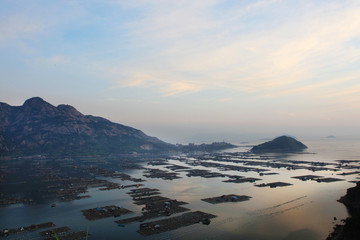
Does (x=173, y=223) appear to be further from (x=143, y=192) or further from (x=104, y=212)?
(x=143, y=192)

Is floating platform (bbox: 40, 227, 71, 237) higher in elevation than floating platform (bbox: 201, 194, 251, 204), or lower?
lower

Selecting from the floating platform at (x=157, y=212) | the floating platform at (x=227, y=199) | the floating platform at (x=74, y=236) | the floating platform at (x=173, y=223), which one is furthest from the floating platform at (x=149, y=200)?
the floating platform at (x=74, y=236)

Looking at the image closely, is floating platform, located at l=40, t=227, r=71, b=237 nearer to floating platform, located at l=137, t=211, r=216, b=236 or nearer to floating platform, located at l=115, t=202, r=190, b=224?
floating platform, located at l=115, t=202, r=190, b=224

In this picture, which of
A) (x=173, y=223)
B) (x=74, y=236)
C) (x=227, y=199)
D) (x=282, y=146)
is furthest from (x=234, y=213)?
(x=282, y=146)

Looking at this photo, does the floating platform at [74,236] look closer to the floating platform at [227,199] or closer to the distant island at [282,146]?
the floating platform at [227,199]

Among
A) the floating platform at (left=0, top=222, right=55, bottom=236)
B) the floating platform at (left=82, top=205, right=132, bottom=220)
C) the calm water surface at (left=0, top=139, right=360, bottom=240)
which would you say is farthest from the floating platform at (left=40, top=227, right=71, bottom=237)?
the floating platform at (left=82, top=205, right=132, bottom=220)

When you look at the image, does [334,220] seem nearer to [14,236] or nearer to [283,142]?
[14,236]

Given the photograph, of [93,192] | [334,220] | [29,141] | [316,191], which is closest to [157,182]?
[93,192]
